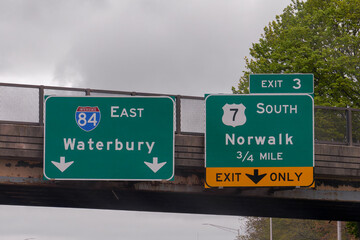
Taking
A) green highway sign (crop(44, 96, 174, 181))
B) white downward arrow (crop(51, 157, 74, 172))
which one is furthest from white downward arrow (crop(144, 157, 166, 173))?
white downward arrow (crop(51, 157, 74, 172))

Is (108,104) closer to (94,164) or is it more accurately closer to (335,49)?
(94,164)

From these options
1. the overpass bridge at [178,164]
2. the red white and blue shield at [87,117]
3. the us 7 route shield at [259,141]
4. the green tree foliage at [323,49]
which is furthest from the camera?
the green tree foliage at [323,49]

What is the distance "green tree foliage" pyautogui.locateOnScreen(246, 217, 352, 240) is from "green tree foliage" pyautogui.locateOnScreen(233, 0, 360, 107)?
62.2 feet

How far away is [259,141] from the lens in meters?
19.2

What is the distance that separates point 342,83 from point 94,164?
24622mm

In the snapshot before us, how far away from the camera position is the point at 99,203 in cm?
2739

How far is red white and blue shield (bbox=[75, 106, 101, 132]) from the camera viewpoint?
62.5 feet

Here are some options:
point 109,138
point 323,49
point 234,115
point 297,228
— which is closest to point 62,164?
point 109,138

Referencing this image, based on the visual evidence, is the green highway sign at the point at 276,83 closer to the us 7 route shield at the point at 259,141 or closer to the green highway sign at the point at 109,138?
the us 7 route shield at the point at 259,141

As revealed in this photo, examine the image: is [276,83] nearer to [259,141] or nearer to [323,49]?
[259,141]

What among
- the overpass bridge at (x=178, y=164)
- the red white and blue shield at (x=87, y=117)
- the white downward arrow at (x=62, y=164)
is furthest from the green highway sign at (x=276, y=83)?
the white downward arrow at (x=62, y=164)

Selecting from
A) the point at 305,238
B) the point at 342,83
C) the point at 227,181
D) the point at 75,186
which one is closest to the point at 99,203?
the point at 75,186

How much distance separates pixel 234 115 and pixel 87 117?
13.2 ft

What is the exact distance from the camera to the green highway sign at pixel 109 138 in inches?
746
